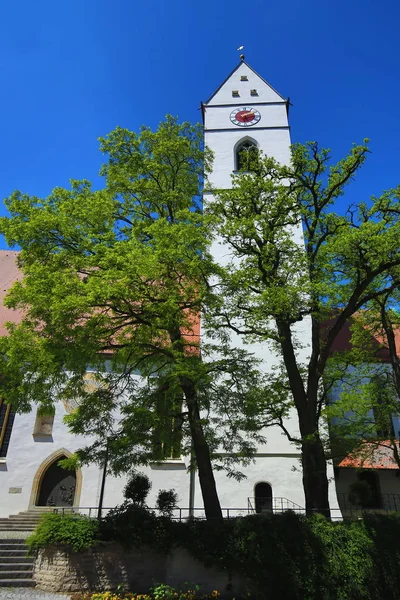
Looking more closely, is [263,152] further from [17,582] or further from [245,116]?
[17,582]

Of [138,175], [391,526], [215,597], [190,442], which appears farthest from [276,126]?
[215,597]

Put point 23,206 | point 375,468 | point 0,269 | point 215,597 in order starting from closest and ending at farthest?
point 215,597 < point 23,206 < point 375,468 < point 0,269

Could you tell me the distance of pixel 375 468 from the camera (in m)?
16.0

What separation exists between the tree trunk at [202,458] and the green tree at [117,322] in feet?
0.09

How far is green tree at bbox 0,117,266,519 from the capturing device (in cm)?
933

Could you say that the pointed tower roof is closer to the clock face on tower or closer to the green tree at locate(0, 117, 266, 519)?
the clock face on tower

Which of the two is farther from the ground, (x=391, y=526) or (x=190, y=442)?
(x=190, y=442)

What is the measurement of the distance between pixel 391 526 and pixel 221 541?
431 cm

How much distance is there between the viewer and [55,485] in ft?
52.1

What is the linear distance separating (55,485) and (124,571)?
6.91m

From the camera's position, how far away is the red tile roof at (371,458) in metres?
14.1

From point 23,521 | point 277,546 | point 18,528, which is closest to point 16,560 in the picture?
point 18,528

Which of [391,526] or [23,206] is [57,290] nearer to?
[23,206]

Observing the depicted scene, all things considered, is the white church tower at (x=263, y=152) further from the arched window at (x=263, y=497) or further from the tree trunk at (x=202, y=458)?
the tree trunk at (x=202, y=458)
